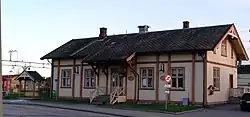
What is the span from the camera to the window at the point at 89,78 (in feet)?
108

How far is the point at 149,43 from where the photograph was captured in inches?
1209

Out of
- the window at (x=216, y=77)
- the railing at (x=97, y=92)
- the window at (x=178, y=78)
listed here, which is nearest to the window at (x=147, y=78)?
the window at (x=178, y=78)

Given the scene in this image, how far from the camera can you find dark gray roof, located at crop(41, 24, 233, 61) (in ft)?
89.7

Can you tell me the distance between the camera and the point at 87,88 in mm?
Result: 33188

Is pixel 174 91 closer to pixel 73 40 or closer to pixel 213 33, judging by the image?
pixel 213 33

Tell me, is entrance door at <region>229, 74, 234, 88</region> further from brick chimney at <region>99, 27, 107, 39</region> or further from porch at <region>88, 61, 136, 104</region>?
brick chimney at <region>99, 27, 107, 39</region>

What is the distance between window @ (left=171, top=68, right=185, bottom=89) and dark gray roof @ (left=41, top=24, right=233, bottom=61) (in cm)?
162

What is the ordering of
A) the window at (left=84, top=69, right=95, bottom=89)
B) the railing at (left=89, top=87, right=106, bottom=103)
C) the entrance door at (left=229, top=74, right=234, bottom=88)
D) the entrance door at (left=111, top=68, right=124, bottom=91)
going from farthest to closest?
the window at (left=84, top=69, right=95, bottom=89)
the entrance door at (left=229, top=74, right=234, bottom=88)
the railing at (left=89, top=87, right=106, bottom=103)
the entrance door at (left=111, top=68, right=124, bottom=91)

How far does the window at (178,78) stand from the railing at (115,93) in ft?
15.2

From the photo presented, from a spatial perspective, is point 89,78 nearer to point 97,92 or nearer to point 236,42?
point 97,92

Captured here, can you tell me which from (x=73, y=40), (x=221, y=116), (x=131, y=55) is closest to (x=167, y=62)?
(x=131, y=55)

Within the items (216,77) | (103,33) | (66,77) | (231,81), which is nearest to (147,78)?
(216,77)

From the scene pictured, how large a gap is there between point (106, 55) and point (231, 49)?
35.0 feet

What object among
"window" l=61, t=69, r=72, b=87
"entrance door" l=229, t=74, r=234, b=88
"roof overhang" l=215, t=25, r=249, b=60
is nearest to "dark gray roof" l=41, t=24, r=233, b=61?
"roof overhang" l=215, t=25, r=249, b=60
